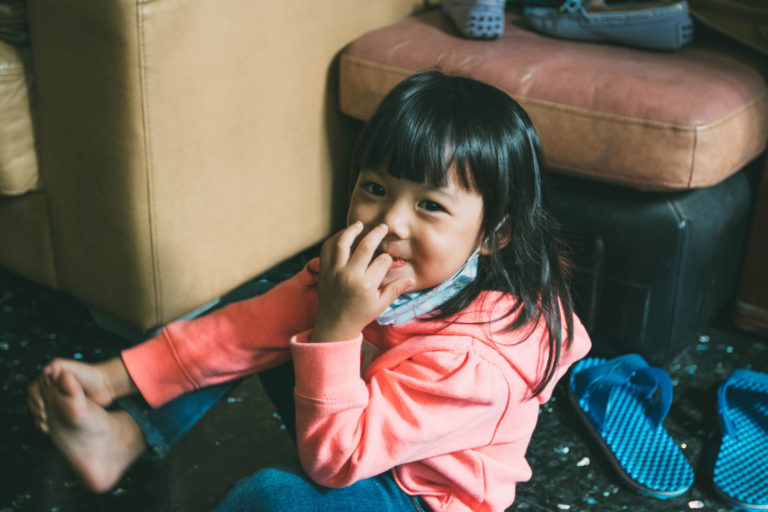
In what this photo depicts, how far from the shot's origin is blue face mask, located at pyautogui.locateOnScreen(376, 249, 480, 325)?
77cm

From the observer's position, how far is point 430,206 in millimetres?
721

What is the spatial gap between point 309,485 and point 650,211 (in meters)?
0.60

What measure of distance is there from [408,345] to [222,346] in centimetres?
22

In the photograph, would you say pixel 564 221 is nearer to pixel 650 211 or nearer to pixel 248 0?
pixel 650 211

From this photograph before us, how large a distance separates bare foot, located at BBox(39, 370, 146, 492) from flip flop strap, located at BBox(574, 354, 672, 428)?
61 centimetres

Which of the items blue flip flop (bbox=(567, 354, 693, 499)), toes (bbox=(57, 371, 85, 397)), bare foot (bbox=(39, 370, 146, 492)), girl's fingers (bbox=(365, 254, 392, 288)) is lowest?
blue flip flop (bbox=(567, 354, 693, 499))

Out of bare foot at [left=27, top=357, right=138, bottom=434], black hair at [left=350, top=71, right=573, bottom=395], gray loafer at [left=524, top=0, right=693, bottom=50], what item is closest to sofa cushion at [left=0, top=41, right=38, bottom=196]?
bare foot at [left=27, top=357, right=138, bottom=434]

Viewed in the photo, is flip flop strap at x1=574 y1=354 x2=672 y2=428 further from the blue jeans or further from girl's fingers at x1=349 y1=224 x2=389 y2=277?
girl's fingers at x1=349 y1=224 x2=389 y2=277

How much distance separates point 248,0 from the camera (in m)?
1.08

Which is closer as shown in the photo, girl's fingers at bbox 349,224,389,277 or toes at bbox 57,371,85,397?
girl's fingers at bbox 349,224,389,277

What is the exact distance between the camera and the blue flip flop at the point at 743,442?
38.0 inches

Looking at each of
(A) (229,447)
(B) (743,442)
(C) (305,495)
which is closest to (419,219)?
(C) (305,495)

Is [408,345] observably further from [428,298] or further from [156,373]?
[156,373]

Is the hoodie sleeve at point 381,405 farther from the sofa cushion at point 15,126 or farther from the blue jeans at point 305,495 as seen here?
the sofa cushion at point 15,126
